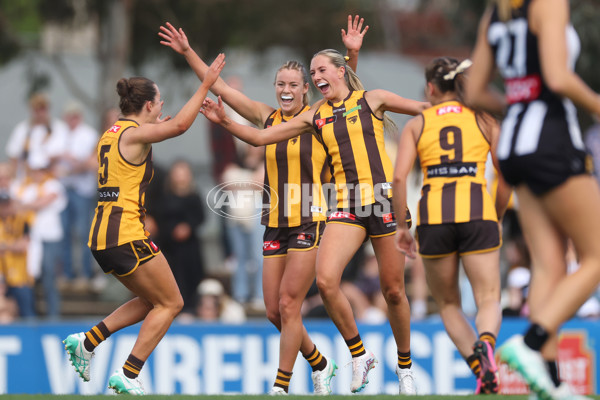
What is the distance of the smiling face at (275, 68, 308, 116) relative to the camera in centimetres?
816

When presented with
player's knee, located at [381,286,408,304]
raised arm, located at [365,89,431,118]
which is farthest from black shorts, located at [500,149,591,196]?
player's knee, located at [381,286,408,304]

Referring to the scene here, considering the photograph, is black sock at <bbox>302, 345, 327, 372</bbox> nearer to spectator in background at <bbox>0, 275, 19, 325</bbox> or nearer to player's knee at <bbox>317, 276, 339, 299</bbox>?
player's knee at <bbox>317, 276, 339, 299</bbox>

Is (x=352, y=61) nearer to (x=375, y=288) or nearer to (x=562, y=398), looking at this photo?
(x=562, y=398)

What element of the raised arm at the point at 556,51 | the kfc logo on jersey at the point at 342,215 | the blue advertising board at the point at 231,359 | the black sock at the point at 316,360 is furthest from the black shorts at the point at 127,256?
the blue advertising board at the point at 231,359

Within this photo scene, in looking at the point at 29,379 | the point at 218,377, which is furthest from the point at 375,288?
the point at 29,379

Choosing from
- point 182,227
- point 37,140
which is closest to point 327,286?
point 182,227

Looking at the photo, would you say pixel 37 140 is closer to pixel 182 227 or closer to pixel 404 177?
pixel 182 227

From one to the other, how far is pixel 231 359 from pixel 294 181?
4.43m

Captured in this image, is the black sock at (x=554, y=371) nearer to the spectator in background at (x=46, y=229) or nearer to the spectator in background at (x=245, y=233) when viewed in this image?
the spectator in background at (x=245, y=233)

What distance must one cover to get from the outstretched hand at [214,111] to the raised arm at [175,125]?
15 cm

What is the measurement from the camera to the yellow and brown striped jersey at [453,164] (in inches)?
276

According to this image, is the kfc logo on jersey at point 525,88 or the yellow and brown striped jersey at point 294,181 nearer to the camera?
the kfc logo on jersey at point 525,88

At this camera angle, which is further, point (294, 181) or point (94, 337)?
point (294, 181)

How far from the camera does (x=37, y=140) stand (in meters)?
14.1
